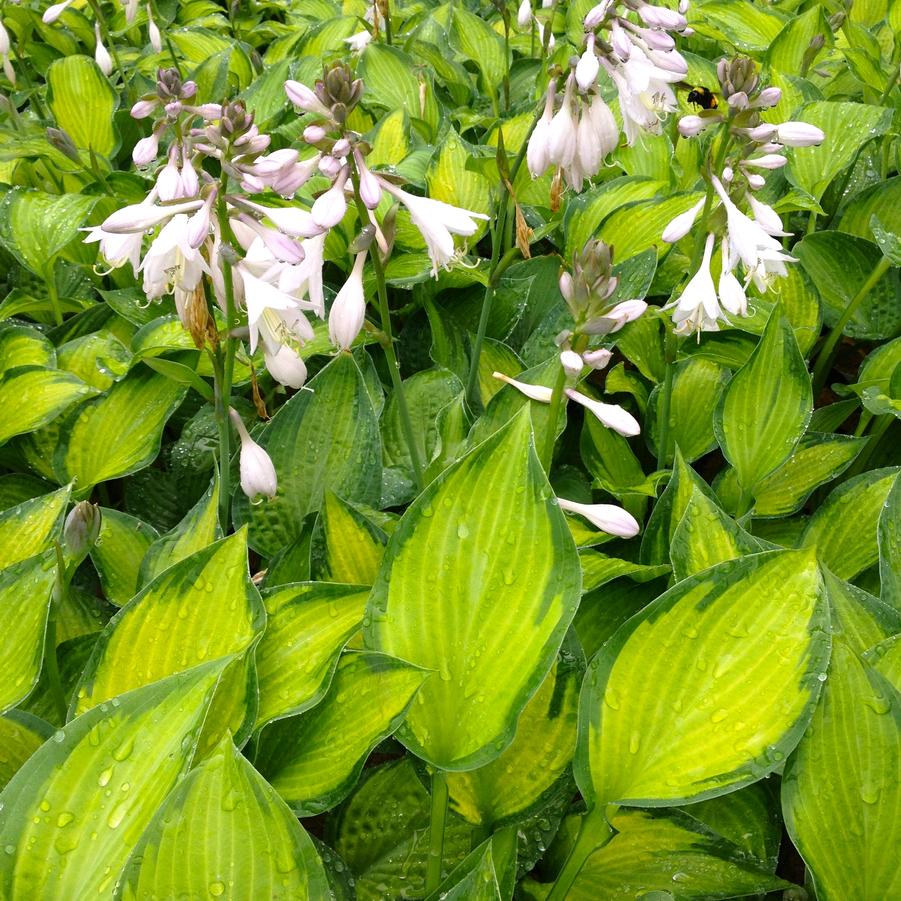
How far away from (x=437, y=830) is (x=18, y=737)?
653 mm

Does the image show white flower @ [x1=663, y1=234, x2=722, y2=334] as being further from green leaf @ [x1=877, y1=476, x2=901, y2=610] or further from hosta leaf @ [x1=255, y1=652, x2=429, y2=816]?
hosta leaf @ [x1=255, y1=652, x2=429, y2=816]

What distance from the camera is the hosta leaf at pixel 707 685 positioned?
1.08m

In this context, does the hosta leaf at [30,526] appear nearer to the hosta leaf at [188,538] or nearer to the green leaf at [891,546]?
the hosta leaf at [188,538]

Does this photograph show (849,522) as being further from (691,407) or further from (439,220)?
(439,220)

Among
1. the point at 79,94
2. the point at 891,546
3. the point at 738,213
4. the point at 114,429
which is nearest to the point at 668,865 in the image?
the point at 891,546

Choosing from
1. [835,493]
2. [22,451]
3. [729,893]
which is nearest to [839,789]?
[729,893]

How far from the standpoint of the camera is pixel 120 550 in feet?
5.90

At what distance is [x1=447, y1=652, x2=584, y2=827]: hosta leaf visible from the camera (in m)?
1.26

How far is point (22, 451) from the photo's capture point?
2.14 metres

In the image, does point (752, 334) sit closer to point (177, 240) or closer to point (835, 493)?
point (835, 493)

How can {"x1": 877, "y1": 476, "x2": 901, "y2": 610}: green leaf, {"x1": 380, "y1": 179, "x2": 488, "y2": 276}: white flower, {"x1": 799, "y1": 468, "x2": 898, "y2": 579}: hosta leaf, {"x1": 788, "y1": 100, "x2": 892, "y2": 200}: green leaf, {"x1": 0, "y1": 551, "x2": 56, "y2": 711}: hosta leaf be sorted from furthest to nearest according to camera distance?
{"x1": 788, "y1": 100, "x2": 892, "y2": 200}: green leaf → {"x1": 799, "y1": 468, "x2": 898, "y2": 579}: hosta leaf → {"x1": 380, "y1": 179, "x2": 488, "y2": 276}: white flower → {"x1": 877, "y1": 476, "x2": 901, "y2": 610}: green leaf → {"x1": 0, "y1": 551, "x2": 56, "y2": 711}: hosta leaf

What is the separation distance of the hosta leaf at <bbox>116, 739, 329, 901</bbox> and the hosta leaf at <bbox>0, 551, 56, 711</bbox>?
500 millimetres

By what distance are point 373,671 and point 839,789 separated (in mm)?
622

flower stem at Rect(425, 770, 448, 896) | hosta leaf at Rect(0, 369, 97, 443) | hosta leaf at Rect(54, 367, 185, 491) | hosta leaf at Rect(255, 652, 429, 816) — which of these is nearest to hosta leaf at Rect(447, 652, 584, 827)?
flower stem at Rect(425, 770, 448, 896)
